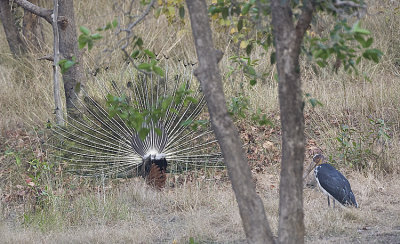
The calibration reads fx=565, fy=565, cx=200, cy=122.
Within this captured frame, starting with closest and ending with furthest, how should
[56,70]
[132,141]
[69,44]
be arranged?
[56,70], [132,141], [69,44]

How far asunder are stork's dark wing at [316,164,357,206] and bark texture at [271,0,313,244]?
228cm

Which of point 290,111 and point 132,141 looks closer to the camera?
point 290,111

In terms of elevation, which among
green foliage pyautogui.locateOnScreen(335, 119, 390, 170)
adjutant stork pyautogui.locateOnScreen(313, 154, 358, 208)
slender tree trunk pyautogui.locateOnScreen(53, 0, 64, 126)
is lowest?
adjutant stork pyautogui.locateOnScreen(313, 154, 358, 208)

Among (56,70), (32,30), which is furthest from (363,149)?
(32,30)

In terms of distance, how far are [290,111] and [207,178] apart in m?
4.39

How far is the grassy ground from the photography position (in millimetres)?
4656

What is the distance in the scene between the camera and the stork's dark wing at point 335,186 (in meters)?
4.97

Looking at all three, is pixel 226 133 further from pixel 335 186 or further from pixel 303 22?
pixel 335 186

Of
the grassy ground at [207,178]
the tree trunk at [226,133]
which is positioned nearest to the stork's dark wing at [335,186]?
the grassy ground at [207,178]

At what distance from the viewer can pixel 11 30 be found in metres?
10.5

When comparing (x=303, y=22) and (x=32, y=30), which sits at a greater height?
(x=32, y=30)

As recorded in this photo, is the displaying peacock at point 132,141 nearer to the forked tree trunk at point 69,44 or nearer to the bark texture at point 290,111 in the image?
the forked tree trunk at point 69,44

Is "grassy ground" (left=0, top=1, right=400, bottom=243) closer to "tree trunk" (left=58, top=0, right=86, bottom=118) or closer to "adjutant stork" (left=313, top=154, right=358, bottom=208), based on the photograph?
"adjutant stork" (left=313, top=154, right=358, bottom=208)

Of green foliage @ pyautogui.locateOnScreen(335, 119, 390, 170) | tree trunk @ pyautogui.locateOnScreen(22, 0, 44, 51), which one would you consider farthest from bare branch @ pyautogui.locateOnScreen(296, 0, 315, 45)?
tree trunk @ pyautogui.locateOnScreen(22, 0, 44, 51)
